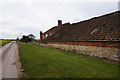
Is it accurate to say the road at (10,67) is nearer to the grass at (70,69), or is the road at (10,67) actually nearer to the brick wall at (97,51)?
the grass at (70,69)

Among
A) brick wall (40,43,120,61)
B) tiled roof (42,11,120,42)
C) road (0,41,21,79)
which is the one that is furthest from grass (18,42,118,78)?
tiled roof (42,11,120,42)

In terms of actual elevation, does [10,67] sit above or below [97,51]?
below

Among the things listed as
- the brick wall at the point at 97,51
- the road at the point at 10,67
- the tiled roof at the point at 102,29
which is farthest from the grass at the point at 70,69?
the tiled roof at the point at 102,29

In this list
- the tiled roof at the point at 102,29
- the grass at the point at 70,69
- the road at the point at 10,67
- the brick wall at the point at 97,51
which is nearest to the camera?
the grass at the point at 70,69

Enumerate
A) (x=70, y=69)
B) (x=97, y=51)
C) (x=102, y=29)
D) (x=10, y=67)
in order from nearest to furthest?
(x=70, y=69) → (x=10, y=67) → (x=97, y=51) → (x=102, y=29)

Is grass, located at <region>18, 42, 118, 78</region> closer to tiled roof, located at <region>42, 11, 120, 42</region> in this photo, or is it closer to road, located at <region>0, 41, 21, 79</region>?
road, located at <region>0, 41, 21, 79</region>

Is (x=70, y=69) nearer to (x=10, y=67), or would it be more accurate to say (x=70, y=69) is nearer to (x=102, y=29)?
(x=10, y=67)

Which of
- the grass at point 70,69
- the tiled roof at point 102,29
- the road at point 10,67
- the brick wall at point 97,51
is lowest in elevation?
the road at point 10,67

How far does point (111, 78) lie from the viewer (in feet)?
14.1

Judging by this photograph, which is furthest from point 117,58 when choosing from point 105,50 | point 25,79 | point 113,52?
point 25,79

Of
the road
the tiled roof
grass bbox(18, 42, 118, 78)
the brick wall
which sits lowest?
the road

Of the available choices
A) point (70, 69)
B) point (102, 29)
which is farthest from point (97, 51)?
point (70, 69)

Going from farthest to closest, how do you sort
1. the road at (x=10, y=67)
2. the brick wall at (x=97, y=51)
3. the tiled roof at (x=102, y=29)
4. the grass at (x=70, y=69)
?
the tiled roof at (x=102, y=29), the brick wall at (x=97, y=51), the road at (x=10, y=67), the grass at (x=70, y=69)

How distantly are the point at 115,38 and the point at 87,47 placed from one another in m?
3.27
